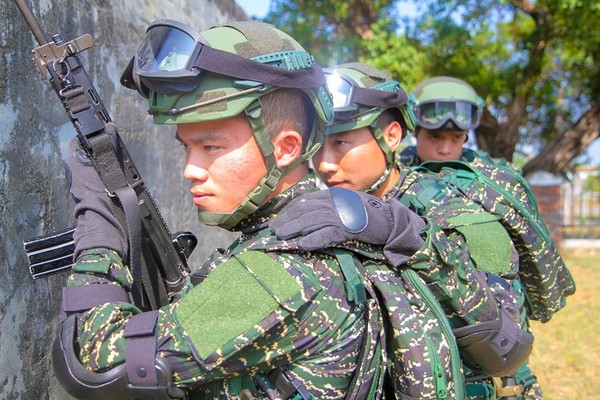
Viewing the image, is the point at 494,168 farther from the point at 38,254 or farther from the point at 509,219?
the point at 38,254

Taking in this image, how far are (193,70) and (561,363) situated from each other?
5.93 metres

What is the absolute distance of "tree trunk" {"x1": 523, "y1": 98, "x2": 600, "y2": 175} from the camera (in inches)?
464

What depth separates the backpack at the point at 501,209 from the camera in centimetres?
232

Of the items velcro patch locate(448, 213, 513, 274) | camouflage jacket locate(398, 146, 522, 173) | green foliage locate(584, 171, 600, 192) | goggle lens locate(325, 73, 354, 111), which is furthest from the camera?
green foliage locate(584, 171, 600, 192)

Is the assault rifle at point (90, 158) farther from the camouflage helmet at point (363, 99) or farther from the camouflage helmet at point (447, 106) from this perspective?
the camouflage helmet at point (447, 106)

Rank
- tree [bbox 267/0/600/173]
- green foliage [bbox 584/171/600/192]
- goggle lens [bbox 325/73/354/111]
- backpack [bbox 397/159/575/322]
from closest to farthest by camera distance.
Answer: backpack [bbox 397/159/575/322], goggle lens [bbox 325/73/354/111], tree [bbox 267/0/600/173], green foliage [bbox 584/171/600/192]

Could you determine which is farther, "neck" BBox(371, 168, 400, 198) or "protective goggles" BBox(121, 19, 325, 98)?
"neck" BBox(371, 168, 400, 198)

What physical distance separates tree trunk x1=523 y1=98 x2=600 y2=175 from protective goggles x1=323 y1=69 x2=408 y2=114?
10285mm

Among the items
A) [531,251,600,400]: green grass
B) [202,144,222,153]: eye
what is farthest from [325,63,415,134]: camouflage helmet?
[531,251,600,400]: green grass

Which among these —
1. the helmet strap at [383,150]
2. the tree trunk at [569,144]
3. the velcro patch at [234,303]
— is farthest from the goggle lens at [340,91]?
the tree trunk at [569,144]

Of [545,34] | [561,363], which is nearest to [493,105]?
[545,34]

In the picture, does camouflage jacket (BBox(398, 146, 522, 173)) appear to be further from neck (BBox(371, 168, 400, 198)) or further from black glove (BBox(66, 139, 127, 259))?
black glove (BBox(66, 139, 127, 259))

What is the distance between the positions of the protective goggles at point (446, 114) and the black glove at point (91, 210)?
240cm

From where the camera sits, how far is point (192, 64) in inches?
57.2
